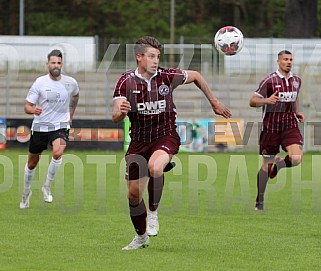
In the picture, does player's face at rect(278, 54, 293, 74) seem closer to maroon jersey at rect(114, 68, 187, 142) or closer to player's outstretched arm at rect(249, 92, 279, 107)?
player's outstretched arm at rect(249, 92, 279, 107)

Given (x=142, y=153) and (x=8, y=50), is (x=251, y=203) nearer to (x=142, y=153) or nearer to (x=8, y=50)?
(x=142, y=153)

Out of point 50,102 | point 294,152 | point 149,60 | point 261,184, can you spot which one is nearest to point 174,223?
point 261,184

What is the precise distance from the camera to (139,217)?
30.8ft

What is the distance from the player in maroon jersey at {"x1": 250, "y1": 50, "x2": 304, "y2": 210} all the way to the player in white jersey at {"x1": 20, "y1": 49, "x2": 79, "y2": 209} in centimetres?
276

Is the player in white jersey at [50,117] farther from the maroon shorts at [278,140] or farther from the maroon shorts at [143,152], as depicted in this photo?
the maroon shorts at [143,152]

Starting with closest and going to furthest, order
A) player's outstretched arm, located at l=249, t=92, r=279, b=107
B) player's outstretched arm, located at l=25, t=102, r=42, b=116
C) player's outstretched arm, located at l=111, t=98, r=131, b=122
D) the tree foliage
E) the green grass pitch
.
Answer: the green grass pitch < player's outstretched arm, located at l=111, t=98, r=131, b=122 < player's outstretched arm, located at l=25, t=102, r=42, b=116 < player's outstretched arm, located at l=249, t=92, r=279, b=107 < the tree foliage

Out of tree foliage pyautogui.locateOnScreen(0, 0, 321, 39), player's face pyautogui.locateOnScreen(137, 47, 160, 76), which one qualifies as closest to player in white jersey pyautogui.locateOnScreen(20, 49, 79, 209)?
player's face pyautogui.locateOnScreen(137, 47, 160, 76)

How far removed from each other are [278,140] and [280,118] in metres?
0.32

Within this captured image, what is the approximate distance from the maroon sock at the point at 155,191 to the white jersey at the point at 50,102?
366cm

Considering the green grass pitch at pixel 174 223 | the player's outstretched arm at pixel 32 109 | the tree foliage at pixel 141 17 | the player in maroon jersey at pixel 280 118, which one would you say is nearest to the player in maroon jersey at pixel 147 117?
the green grass pitch at pixel 174 223

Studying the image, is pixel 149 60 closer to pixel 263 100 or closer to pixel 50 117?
pixel 263 100

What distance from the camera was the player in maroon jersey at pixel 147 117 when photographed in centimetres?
938

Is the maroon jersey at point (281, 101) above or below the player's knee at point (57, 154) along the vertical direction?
above

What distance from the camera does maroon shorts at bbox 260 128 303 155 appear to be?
1335 centimetres
